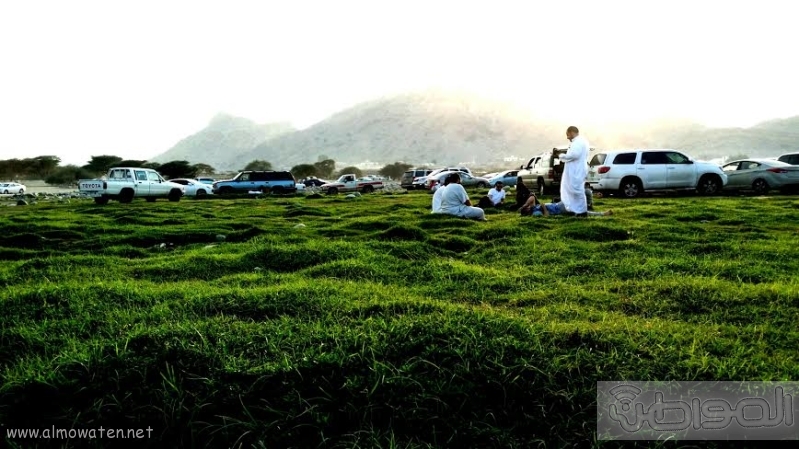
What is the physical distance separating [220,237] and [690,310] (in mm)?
7595

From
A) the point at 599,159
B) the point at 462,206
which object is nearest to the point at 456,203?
the point at 462,206

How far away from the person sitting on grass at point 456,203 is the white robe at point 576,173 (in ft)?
6.18

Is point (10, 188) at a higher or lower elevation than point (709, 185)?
higher

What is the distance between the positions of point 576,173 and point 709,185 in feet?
39.1

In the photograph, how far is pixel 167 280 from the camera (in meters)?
5.79

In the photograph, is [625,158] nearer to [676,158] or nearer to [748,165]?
[676,158]

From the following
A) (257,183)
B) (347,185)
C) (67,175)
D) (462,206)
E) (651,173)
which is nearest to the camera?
(462,206)

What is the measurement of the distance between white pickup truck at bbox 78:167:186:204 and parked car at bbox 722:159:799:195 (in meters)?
25.1

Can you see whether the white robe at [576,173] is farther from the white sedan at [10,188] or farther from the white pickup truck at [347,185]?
the white sedan at [10,188]

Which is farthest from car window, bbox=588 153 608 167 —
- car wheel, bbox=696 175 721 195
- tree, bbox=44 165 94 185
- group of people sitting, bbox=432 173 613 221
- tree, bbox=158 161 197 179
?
tree, bbox=44 165 94 185

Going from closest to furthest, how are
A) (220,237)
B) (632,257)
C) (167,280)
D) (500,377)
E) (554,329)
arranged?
1. (500,377)
2. (554,329)
3. (167,280)
4. (632,257)
5. (220,237)

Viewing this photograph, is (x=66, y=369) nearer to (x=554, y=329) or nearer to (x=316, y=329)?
(x=316, y=329)

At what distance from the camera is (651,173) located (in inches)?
779

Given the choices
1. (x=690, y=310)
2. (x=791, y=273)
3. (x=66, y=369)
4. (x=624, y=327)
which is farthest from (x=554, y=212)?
(x=66, y=369)
